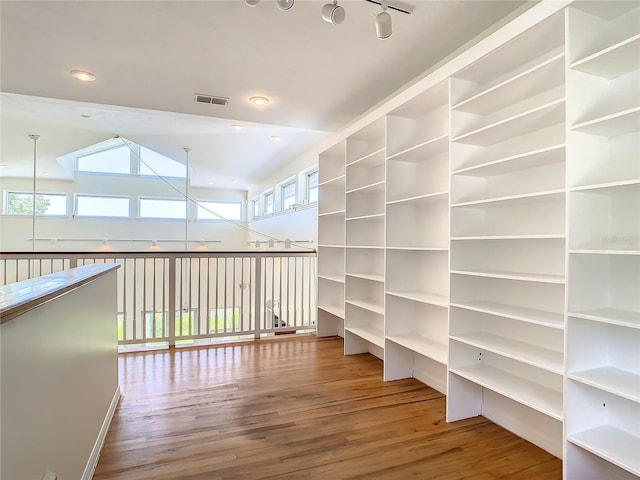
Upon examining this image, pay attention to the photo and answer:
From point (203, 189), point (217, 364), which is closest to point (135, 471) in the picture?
point (217, 364)

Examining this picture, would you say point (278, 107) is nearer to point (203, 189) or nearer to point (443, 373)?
point (443, 373)

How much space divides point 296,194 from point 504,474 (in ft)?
16.1

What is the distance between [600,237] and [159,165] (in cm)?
944

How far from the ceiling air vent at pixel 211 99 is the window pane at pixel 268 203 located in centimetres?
468

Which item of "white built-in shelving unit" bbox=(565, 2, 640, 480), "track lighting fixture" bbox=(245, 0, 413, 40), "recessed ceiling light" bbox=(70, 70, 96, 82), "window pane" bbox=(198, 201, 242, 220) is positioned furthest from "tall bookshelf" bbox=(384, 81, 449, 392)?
"window pane" bbox=(198, 201, 242, 220)

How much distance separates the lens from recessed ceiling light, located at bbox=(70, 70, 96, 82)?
2744 millimetres

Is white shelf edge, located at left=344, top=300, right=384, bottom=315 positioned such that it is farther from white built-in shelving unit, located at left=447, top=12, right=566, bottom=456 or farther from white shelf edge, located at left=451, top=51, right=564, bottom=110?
white shelf edge, located at left=451, top=51, right=564, bottom=110

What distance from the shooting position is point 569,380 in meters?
1.58

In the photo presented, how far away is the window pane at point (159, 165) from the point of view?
9086 millimetres

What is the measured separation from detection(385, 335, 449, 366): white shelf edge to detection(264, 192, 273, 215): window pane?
5.73 metres

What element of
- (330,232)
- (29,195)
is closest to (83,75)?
(330,232)

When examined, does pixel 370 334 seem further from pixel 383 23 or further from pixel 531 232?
pixel 383 23

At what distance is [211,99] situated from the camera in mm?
3293

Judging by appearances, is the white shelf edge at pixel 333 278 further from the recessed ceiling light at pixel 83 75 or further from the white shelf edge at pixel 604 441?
the recessed ceiling light at pixel 83 75
